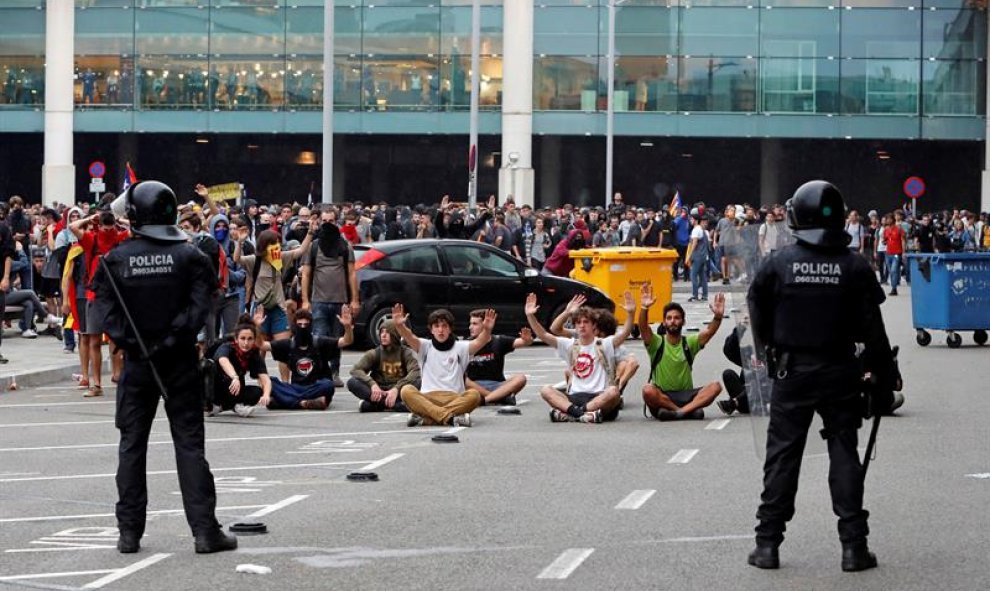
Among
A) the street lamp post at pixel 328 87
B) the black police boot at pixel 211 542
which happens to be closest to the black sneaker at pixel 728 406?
the black police boot at pixel 211 542

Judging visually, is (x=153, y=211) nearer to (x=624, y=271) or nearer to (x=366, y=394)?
(x=366, y=394)

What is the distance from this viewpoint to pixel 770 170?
6122 cm

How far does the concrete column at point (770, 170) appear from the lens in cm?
6075

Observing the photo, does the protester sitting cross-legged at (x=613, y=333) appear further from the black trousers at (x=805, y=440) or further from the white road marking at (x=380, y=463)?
the black trousers at (x=805, y=440)

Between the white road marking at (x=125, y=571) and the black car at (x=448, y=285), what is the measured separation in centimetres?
1402

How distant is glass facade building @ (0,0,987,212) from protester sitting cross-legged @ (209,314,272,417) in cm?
4094

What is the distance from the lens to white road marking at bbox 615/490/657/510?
10.8m

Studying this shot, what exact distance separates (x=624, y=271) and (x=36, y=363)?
9125mm

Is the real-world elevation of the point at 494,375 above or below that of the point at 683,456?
above

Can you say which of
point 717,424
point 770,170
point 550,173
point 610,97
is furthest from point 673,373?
point 550,173

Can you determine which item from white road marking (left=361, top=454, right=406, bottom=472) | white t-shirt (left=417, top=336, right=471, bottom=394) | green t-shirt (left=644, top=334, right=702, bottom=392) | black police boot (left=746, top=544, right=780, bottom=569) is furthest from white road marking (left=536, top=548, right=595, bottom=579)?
green t-shirt (left=644, top=334, right=702, bottom=392)

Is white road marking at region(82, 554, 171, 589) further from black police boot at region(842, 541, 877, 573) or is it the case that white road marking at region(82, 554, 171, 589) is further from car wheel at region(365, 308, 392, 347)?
car wheel at region(365, 308, 392, 347)

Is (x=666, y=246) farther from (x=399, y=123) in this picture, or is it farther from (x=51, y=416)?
(x=51, y=416)

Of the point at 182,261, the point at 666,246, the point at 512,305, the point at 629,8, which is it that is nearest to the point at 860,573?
the point at 182,261
